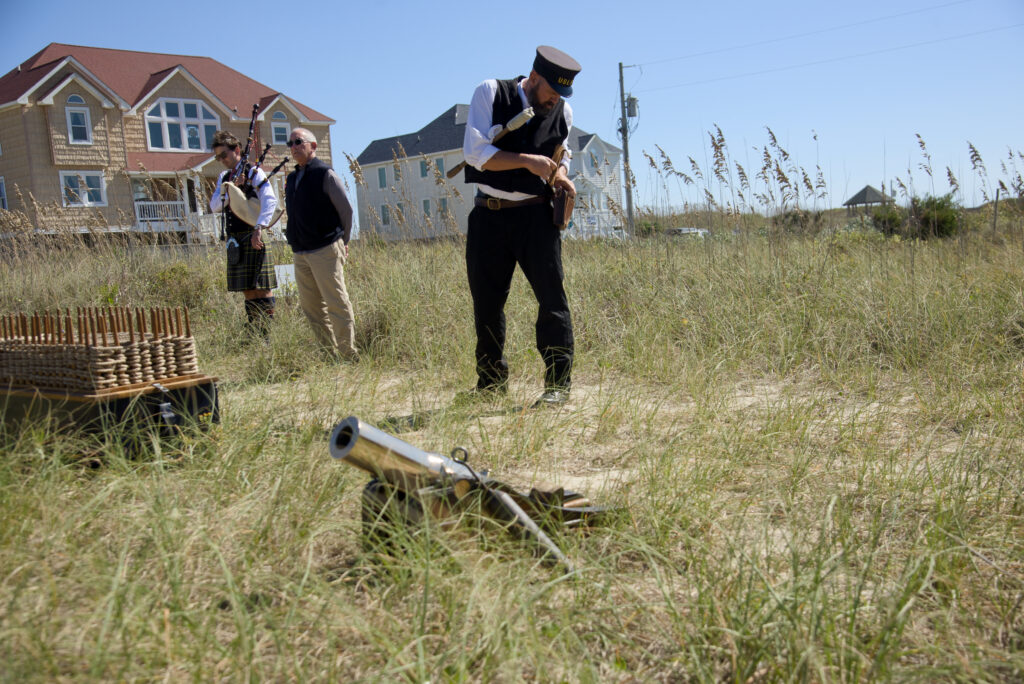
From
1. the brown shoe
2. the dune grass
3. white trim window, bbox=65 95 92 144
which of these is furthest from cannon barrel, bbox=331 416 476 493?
white trim window, bbox=65 95 92 144

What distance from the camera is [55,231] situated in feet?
30.1

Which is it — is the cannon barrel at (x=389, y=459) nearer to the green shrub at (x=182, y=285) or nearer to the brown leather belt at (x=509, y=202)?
the brown leather belt at (x=509, y=202)

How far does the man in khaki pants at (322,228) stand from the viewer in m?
5.41

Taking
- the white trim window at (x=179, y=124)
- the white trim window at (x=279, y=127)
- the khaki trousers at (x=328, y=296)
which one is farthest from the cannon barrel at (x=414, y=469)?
the white trim window at (x=279, y=127)

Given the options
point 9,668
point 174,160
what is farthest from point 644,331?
point 174,160

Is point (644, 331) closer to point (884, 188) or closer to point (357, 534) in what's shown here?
point (357, 534)

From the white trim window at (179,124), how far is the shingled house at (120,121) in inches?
1.4

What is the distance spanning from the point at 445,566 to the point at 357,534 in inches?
13.6

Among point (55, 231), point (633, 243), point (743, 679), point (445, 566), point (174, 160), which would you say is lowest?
point (743, 679)

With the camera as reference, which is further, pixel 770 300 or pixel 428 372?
pixel 770 300

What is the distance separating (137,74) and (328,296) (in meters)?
27.7

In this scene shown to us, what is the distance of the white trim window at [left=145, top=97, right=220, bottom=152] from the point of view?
90.0 ft

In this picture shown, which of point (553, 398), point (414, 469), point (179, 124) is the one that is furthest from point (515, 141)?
point (179, 124)

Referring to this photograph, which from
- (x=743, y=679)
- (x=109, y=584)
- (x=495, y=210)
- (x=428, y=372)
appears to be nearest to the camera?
(x=743, y=679)
